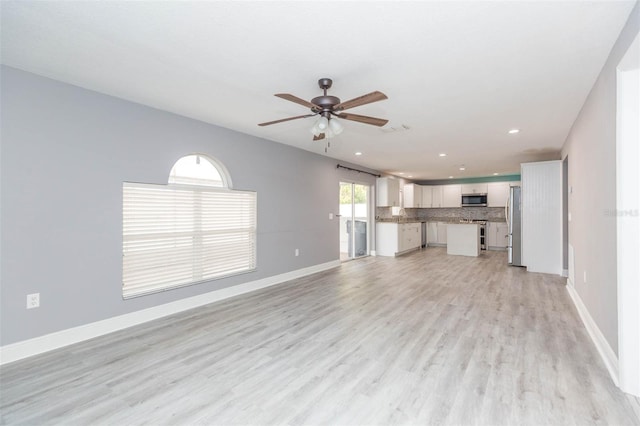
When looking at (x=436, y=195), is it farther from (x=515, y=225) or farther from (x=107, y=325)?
(x=107, y=325)

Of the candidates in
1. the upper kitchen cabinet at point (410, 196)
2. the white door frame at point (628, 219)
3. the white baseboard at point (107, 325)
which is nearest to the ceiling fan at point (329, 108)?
the white door frame at point (628, 219)

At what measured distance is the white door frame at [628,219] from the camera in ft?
6.11

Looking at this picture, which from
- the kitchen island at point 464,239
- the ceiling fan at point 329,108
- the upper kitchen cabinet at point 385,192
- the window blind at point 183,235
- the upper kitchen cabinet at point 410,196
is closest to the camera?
the ceiling fan at point 329,108

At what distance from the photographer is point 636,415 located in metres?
1.73

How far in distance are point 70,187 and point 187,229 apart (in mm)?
1300

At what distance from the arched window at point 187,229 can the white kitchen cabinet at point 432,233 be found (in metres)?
7.78

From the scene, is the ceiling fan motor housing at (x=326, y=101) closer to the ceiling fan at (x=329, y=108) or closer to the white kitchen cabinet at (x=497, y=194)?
the ceiling fan at (x=329, y=108)

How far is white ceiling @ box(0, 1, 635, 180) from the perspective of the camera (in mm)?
1794

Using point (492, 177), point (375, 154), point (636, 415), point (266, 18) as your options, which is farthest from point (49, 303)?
point (492, 177)

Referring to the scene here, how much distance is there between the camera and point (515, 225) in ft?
20.7

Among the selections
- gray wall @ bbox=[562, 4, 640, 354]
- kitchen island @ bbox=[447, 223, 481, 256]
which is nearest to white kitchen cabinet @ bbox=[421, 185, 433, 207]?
kitchen island @ bbox=[447, 223, 481, 256]

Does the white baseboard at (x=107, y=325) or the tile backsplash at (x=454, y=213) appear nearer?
the white baseboard at (x=107, y=325)

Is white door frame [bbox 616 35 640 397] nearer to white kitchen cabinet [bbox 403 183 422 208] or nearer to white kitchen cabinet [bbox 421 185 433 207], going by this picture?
white kitchen cabinet [bbox 403 183 422 208]

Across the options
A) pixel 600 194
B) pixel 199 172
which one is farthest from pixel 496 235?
pixel 199 172
